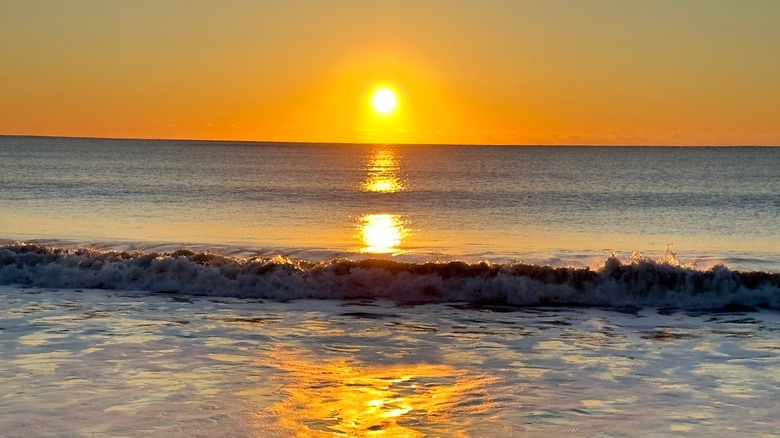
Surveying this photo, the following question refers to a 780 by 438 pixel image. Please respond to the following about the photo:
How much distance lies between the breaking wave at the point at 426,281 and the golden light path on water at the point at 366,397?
22.4 feet

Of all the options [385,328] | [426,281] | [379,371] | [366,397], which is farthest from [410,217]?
[366,397]

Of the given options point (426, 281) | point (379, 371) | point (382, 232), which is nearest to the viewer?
point (379, 371)

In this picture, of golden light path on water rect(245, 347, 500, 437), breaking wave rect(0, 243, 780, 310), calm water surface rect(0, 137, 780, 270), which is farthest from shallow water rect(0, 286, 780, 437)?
calm water surface rect(0, 137, 780, 270)

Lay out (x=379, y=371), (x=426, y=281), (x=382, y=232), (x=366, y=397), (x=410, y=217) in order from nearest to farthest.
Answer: (x=366, y=397), (x=379, y=371), (x=426, y=281), (x=382, y=232), (x=410, y=217)

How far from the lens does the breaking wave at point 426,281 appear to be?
18156 mm

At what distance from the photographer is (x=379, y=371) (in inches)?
441

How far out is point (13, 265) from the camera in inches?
795

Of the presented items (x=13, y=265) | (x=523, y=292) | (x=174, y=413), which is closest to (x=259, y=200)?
(x=13, y=265)

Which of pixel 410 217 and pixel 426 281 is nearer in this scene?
pixel 426 281

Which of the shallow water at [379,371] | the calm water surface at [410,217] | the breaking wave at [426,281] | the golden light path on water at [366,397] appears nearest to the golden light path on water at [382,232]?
the calm water surface at [410,217]

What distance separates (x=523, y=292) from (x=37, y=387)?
427 inches

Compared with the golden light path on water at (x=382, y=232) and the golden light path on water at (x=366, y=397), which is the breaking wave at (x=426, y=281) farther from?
the golden light path on water at (x=366, y=397)

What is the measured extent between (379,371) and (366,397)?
1.32m

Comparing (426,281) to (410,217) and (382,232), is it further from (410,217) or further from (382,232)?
(410,217)
